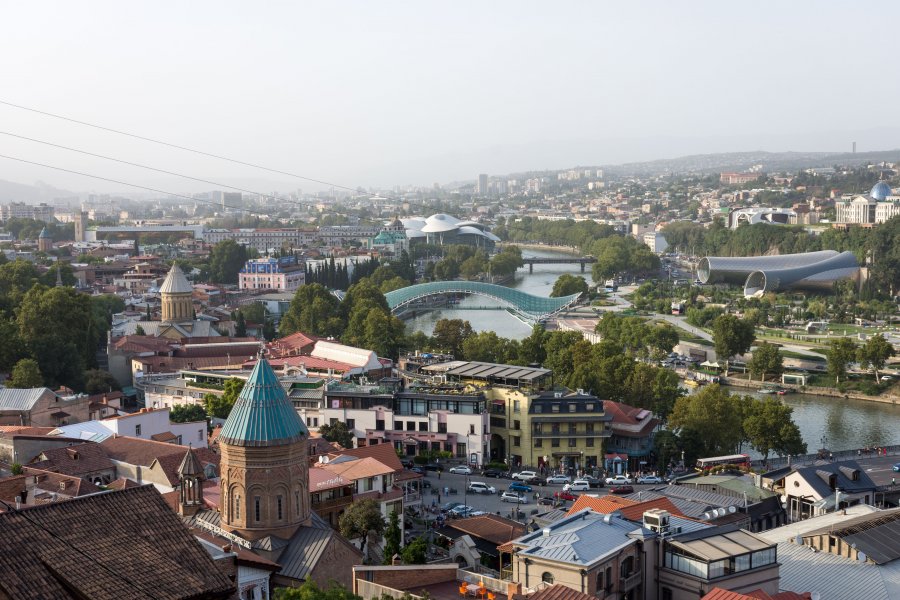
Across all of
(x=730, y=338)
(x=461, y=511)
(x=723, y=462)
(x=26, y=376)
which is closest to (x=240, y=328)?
(x=26, y=376)

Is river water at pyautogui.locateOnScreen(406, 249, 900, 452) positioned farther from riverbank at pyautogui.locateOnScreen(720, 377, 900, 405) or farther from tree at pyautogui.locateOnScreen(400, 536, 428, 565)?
tree at pyautogui.locateOnScreen(400, 536, 428, 565)

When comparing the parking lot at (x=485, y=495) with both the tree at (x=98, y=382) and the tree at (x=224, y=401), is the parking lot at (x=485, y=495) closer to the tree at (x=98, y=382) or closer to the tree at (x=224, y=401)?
the tree at (x=224, y=401)

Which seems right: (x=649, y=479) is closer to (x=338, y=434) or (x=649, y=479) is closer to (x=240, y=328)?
(x=338, y=434)

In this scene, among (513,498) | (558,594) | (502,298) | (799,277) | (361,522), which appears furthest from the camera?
(799,277)

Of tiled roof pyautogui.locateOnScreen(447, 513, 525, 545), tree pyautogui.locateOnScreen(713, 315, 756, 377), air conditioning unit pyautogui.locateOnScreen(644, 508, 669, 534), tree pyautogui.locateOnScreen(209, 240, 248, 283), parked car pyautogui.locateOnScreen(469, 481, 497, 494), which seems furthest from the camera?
tree pyautogui.locateOnScreen(209, 240, 248, 283)

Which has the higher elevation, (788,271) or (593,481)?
(788,271)

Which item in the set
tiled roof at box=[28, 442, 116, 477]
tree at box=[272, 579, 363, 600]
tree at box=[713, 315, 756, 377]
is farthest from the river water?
tree at box=[272, 579, 363, 600]
